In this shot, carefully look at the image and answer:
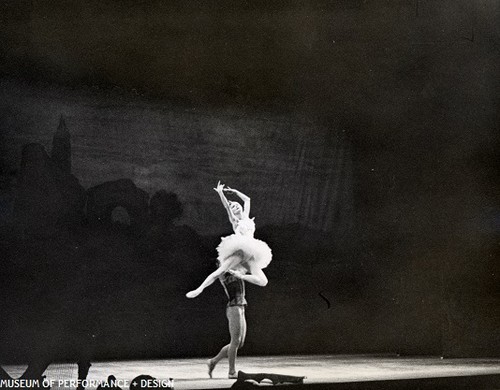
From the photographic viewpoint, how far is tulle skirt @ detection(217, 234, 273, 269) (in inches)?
194

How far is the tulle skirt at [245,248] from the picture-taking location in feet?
16.2

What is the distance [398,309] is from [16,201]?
3.02m

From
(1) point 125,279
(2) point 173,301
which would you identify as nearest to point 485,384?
(2) point 173,301

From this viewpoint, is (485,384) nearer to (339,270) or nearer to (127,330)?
(339,270)

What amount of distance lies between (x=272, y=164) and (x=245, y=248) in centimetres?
104

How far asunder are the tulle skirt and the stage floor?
0.73 m

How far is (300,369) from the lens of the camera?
5.20m

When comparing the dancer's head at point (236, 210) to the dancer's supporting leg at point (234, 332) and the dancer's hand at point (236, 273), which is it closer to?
the dancer's hand at point (236, 273)

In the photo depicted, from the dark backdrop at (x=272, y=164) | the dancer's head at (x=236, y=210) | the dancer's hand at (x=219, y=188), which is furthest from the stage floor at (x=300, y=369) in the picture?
the dancer's hand at (x=219, y=188)

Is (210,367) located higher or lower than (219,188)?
lower

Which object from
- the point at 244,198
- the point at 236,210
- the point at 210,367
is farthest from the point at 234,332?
the point at 244,198

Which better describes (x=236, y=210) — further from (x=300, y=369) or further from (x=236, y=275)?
(x=300, y=369)

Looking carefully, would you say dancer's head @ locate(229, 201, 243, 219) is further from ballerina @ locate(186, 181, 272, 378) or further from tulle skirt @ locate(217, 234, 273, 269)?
tulle skirt @ locate(217, 234, 273, 269)

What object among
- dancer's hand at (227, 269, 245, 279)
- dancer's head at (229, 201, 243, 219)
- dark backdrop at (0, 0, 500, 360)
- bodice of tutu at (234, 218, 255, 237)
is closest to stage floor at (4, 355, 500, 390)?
dark backdrop at (0, 0, 500, 360)
